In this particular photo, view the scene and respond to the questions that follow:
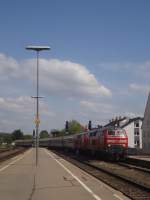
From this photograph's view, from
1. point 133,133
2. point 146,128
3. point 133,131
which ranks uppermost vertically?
point 133,131

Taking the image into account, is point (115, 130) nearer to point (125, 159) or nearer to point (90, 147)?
point (125, 159)

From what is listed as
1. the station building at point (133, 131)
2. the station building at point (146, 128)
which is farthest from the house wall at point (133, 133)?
the station building at point (146, 128)

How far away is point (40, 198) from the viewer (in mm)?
13859

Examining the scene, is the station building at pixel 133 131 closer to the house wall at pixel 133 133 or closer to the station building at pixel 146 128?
the house wall at pixel 133 133

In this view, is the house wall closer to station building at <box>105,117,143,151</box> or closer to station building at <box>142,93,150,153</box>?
station building at <box>105,117,143,151</box>

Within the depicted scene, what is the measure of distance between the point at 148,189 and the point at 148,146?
218 feet

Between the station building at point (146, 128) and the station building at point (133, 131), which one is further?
the station building at point (133, 131)

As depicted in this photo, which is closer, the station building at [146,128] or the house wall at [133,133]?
the station building at [146,128]

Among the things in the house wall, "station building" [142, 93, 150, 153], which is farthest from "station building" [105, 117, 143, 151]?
"station building" [142, 93, 150, 153]

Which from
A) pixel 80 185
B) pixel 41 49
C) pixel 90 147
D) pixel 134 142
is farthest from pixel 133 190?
pixel 134 142

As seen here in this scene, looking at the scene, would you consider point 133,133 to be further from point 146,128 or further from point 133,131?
point 146,128

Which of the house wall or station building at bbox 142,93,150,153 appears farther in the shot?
the house wall

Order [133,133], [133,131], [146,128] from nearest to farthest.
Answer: [146,128] < [133,131] < [133,133]

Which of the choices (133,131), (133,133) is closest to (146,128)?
(133,131)
